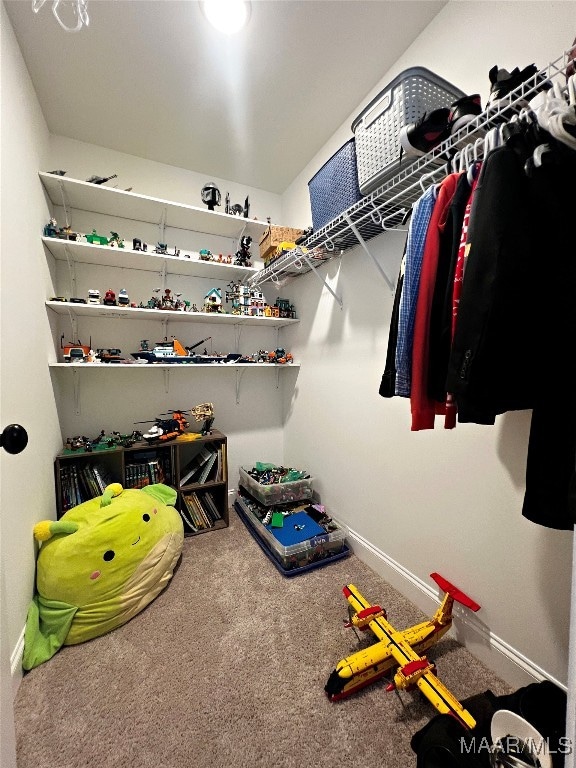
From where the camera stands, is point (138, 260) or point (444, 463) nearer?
point (444, 463)

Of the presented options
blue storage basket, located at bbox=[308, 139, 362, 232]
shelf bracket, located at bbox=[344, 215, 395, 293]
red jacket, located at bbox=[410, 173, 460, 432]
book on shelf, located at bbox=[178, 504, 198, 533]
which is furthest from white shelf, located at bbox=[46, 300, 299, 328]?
red jacket, located at bbox=[410, 173, 460, 432]

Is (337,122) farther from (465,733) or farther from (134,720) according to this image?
(134,720)

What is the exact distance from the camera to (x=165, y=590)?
1.53m

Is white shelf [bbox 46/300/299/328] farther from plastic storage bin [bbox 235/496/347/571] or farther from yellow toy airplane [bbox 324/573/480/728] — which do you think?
yellow toy airplane [bbox 324/573/480/728]

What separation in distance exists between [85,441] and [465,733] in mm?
2120

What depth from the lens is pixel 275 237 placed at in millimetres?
2049

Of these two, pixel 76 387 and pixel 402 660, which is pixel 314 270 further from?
pixel 402 660

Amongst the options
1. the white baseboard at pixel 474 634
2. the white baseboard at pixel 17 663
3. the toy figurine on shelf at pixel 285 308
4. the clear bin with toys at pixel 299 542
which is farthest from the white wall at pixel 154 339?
the white baseboard at pixel 474 634

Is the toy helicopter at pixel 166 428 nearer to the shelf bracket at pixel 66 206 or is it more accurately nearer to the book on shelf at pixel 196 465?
the book on shelf at pixel 196 465

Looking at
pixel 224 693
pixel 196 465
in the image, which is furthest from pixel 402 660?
pixel 196 465

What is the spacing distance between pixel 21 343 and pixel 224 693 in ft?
5.11

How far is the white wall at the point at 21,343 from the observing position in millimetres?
1066

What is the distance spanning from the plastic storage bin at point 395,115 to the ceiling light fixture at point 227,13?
0.66 m

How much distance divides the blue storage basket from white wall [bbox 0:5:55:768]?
1331mm
